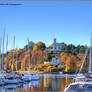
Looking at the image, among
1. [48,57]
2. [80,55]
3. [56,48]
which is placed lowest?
[48,57]

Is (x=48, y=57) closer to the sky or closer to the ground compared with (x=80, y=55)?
closer to the ground

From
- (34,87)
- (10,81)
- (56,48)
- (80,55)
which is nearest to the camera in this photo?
(34,87)

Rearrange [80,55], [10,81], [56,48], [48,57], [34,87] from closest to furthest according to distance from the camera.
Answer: [34,87], [10,81], [80,55], [48,57], [56,48]

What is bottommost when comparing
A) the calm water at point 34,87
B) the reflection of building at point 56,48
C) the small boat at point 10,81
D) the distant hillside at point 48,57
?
the calm water at point 34,87

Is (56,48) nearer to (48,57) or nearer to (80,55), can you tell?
(48,57)

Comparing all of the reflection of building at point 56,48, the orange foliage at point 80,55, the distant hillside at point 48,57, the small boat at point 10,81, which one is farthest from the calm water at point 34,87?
the reflection of building at point 56,48

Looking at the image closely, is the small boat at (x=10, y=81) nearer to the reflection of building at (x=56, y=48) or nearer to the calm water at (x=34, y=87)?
the calm water at (x=34, y=87)

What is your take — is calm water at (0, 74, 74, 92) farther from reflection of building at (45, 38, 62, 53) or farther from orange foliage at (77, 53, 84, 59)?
reflection of building at (45, 38, 62, 53)

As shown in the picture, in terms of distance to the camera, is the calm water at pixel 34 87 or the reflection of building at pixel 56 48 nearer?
the calm water at pixel 34 87

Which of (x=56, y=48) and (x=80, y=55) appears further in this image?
(x=56, y=48)

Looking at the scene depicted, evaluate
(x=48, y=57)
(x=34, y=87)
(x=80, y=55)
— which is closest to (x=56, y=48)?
(x=48, y=57)

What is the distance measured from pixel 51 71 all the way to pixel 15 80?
123 feet

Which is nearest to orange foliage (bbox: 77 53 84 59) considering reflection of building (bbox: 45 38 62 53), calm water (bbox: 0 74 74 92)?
reflection of building (bbox: 45 38 62 53)

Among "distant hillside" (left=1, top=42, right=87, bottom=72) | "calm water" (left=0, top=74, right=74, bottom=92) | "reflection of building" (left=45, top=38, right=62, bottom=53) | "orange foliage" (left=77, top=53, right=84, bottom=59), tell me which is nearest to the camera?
"calm water" (left=0, top=74, right=74, bottom=92)
